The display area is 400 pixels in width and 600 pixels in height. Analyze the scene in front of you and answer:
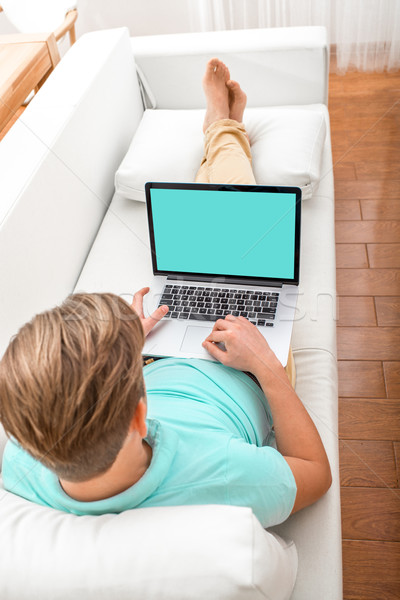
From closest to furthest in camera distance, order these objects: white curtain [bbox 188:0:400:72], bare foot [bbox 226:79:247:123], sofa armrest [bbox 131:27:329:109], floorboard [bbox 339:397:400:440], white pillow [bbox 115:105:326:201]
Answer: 1. floorboard [bbox 339:397:400:440]
2. white pillow [bbox 115:105:326:201]
3. bare foot [bbox 226:79:247:123]
4. sofa armrest [bbox 131:27:329:109]
5. white curtain [bbox 188:0:400:72]

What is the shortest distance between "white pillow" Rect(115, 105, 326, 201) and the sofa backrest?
0.10m

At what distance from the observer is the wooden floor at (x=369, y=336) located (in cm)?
128

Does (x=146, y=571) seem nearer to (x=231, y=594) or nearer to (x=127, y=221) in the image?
(x=231, y=594)

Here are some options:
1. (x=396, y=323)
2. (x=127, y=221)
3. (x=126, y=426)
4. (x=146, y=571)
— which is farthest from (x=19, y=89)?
(x=146, y=571)

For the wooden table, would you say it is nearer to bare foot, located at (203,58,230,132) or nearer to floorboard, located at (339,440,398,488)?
bare foot, located at (203,58,230,132)

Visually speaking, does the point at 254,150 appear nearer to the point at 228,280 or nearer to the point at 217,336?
the point at 228,280

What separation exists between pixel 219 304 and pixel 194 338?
0.40 feet

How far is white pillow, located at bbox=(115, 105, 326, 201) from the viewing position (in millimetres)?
1611

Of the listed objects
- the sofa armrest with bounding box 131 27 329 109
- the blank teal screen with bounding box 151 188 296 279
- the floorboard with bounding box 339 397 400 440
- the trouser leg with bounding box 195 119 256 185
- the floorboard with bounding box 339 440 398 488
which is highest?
the sofa armrest with bounding box 131 27 329 109

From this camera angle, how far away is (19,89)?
1.87 m

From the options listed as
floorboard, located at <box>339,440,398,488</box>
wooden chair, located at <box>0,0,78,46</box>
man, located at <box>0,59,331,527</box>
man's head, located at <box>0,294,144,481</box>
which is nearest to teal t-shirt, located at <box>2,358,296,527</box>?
man, located at <box>0,59,331,527</box>

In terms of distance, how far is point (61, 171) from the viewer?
4.78 feet

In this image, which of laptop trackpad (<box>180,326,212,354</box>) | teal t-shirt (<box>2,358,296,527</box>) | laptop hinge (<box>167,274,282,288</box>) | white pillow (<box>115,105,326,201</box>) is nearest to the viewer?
teal t-shirt (<box>2,358,296,527</box>)

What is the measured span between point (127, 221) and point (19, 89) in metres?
0.64
